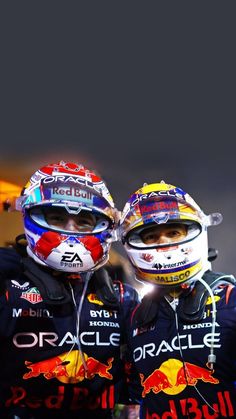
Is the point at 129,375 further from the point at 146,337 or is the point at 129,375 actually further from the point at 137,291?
the point at 137,291

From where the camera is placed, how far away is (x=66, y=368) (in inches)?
93.4

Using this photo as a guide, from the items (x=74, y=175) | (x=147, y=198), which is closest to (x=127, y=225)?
(x=147, y=198)

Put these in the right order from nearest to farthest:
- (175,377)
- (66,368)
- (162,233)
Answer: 1. (175,377)
2. (66,368)
3. (162,233)

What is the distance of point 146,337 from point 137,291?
551 mm

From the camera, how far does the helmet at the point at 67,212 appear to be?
2.47m

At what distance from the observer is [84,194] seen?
2.62 meters

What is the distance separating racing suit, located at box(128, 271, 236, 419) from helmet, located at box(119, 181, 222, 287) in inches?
6.2

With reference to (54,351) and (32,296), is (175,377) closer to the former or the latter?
(54,351)

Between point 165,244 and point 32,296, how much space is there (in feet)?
2.76

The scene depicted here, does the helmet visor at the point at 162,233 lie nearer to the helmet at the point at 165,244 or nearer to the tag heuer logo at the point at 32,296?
the helmet at the point at 165,244

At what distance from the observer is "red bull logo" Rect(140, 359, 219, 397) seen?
85.7 inches

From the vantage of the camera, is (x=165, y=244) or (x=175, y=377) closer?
(x=175, y=377)

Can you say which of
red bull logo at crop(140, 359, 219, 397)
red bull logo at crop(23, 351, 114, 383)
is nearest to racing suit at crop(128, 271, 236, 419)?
red bull logo at crop(140, 359, 219, 397)

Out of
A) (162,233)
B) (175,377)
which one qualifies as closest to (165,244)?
(162,233)
